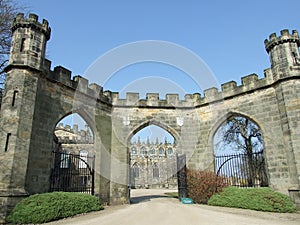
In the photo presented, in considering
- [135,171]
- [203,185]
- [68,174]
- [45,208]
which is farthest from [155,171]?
[45,208]

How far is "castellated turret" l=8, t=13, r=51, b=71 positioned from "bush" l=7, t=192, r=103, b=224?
4.91 meters

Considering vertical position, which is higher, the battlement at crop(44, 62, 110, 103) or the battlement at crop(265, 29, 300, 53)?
the battlement at crop(265, 29, 300, 53)

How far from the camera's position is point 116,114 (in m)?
13.2

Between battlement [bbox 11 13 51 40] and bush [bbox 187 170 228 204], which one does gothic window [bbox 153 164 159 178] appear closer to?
bush [bbox 187 170 228 204]

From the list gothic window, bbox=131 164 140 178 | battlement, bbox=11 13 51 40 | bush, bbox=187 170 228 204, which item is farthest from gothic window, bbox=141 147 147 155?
battlement, bbox=11 13 51 40

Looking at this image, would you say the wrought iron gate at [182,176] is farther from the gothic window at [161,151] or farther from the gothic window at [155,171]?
the gothic window at [161,151]

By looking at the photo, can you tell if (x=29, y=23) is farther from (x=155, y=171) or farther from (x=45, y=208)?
(x=155, y=171)

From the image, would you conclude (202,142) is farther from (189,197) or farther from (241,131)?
Answer: (241,131)

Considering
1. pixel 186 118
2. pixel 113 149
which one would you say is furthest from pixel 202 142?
pixel 113 149

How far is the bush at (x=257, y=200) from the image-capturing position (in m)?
8.70

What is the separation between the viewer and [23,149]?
7.96 meters

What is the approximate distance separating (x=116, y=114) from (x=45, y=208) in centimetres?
684

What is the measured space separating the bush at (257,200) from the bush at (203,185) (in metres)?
0.69

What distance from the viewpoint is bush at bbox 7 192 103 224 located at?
6.87m
